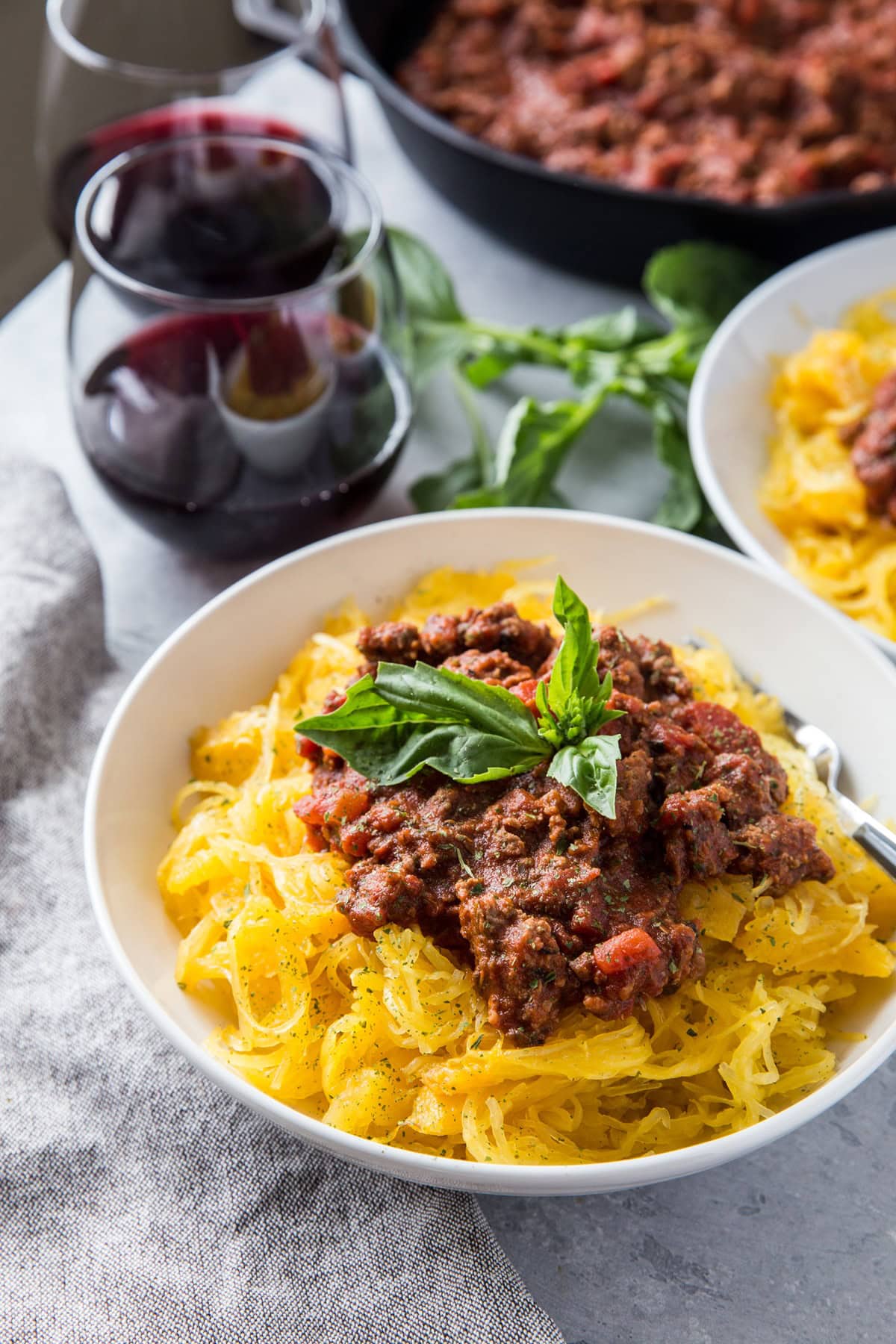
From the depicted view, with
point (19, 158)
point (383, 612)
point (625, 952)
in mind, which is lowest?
point (19, 158)

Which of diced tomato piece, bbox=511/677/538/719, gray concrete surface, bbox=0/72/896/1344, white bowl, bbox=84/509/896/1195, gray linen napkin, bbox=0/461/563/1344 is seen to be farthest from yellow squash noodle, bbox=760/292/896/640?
gray linen napkin, bbox=0/461/563/1344

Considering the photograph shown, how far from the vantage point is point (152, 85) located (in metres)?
4.69

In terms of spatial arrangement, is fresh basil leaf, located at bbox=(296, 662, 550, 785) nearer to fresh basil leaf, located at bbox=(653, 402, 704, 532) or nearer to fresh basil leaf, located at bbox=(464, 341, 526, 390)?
fresh basil leaf, located at bbox=(653, 402, 704, 532)

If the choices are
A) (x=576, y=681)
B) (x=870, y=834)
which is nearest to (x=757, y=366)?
(x=870, y=834)

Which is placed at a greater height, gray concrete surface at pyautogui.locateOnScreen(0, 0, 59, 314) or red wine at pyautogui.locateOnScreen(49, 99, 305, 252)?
red wine at pyautogui.locateOnScreen(49, 99, 305, 252)

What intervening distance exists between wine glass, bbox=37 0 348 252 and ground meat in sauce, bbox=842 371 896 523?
2.14 meters

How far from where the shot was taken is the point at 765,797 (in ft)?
9.95

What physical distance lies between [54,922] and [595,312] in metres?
3.23

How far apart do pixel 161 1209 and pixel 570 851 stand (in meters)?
1.21

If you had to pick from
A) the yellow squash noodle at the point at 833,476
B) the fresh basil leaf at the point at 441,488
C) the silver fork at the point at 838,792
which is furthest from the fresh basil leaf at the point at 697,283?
the silver fork at the point at 838,792

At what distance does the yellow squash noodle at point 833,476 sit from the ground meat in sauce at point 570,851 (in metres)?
1.14

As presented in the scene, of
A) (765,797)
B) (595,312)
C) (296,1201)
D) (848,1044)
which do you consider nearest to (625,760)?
(765,797)

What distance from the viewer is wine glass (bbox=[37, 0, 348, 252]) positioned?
15.5 ft

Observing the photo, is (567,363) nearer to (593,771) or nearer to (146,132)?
(146,132)
